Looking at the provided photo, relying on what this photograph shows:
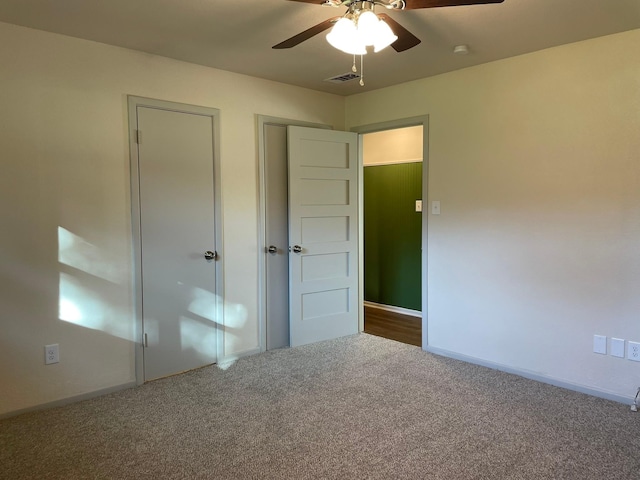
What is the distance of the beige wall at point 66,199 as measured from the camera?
2727 mm

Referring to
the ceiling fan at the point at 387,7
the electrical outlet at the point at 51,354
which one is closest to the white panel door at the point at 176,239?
the electrical outlet at the point at 51,354

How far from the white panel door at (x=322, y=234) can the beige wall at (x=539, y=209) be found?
0.82 m

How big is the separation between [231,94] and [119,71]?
2.92 ft

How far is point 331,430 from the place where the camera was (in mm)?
2580

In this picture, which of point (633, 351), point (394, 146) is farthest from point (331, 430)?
point (394, 146)

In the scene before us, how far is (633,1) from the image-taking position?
2.36 m

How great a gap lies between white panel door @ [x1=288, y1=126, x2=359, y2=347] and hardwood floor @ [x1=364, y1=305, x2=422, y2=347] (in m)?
0.35

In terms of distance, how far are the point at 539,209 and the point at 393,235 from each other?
2.24 m

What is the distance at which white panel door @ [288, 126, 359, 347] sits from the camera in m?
4.04

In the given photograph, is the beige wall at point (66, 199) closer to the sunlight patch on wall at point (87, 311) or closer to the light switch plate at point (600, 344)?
the sunlight patch on wall at point (87, 311)

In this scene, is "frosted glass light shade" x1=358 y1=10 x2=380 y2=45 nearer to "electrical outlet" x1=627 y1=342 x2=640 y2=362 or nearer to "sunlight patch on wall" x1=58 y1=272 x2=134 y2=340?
"sunlight patch on wall" x1=58 y1=272 x2=134 y2=340

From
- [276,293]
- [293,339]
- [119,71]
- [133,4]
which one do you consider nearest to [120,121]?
[119,71]

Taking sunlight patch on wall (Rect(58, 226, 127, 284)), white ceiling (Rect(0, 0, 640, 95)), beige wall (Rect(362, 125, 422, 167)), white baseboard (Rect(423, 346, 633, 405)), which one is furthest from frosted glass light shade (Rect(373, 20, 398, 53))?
beige wall (Rect(362, 125, 422, 167))

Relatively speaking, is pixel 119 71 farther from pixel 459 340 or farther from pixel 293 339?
pixel 459 340
